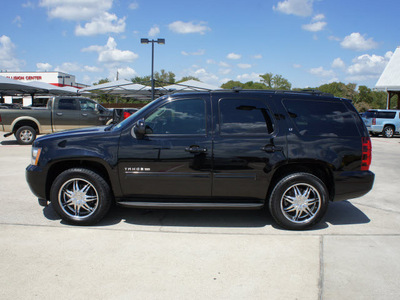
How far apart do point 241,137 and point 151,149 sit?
115 centimetres

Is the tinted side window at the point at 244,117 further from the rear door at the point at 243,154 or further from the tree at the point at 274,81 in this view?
the tree at the point at 274,81

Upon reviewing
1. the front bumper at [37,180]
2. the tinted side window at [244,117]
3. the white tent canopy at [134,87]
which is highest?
the white tent canopy at [134,87]

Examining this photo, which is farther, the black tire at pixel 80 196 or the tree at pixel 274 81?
the tree at pixel 274 81

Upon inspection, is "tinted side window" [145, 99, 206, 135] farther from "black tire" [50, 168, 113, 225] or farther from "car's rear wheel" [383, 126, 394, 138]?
"car's rear wheel" [383, 126, 394, 138]

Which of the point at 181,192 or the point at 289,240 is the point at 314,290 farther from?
the point at 181,192

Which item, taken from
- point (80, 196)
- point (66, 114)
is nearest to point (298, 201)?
point (80, 196)

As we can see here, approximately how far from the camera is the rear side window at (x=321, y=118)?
457 centimetres

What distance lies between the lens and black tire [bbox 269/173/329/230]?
4473 mm

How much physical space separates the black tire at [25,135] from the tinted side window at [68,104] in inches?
55.8

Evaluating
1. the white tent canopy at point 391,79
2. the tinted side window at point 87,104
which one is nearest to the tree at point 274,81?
the white tent canopy at point 391,79

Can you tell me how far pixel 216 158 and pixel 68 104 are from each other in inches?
436

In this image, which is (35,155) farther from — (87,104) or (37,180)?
(87,104)

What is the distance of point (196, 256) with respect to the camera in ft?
12.3

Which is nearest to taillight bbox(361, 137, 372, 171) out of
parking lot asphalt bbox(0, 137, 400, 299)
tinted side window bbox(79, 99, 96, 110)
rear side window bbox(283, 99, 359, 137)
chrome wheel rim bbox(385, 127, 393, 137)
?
rear side window bbox(283, 99, 359, 137)
